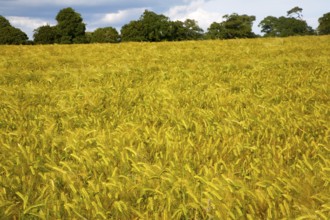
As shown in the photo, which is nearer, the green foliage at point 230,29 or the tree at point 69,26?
the tree at point 69,26

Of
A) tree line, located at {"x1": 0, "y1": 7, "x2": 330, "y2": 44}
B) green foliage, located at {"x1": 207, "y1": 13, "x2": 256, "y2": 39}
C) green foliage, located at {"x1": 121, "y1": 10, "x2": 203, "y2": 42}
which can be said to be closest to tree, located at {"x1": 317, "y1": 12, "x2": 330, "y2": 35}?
tree line, located at {"x1": 0, "y1": 7, "x2": 330, "y2": 44}

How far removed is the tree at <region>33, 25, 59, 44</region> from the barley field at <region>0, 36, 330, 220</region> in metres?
65.7

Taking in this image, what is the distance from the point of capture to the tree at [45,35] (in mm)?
65062

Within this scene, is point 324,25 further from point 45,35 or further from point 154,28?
point 45,35

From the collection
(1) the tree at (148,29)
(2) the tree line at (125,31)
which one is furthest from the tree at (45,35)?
(1) the tree at (148,29)

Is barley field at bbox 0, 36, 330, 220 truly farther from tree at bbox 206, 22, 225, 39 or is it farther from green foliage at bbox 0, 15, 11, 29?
green foliage at bbox 0, 15, 11, 29

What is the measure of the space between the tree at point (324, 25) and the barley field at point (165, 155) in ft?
314

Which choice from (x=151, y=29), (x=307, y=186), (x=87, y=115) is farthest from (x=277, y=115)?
(x=151, y=29)

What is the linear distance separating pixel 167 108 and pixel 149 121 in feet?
1.82

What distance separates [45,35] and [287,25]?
248 ft

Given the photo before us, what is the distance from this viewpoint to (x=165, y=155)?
9.16 feet

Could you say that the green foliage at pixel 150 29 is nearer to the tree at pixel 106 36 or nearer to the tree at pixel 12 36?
the tree at pixel 106 36

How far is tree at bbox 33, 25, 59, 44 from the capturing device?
65062mm

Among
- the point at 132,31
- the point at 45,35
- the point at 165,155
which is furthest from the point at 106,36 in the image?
the point at 165,155
